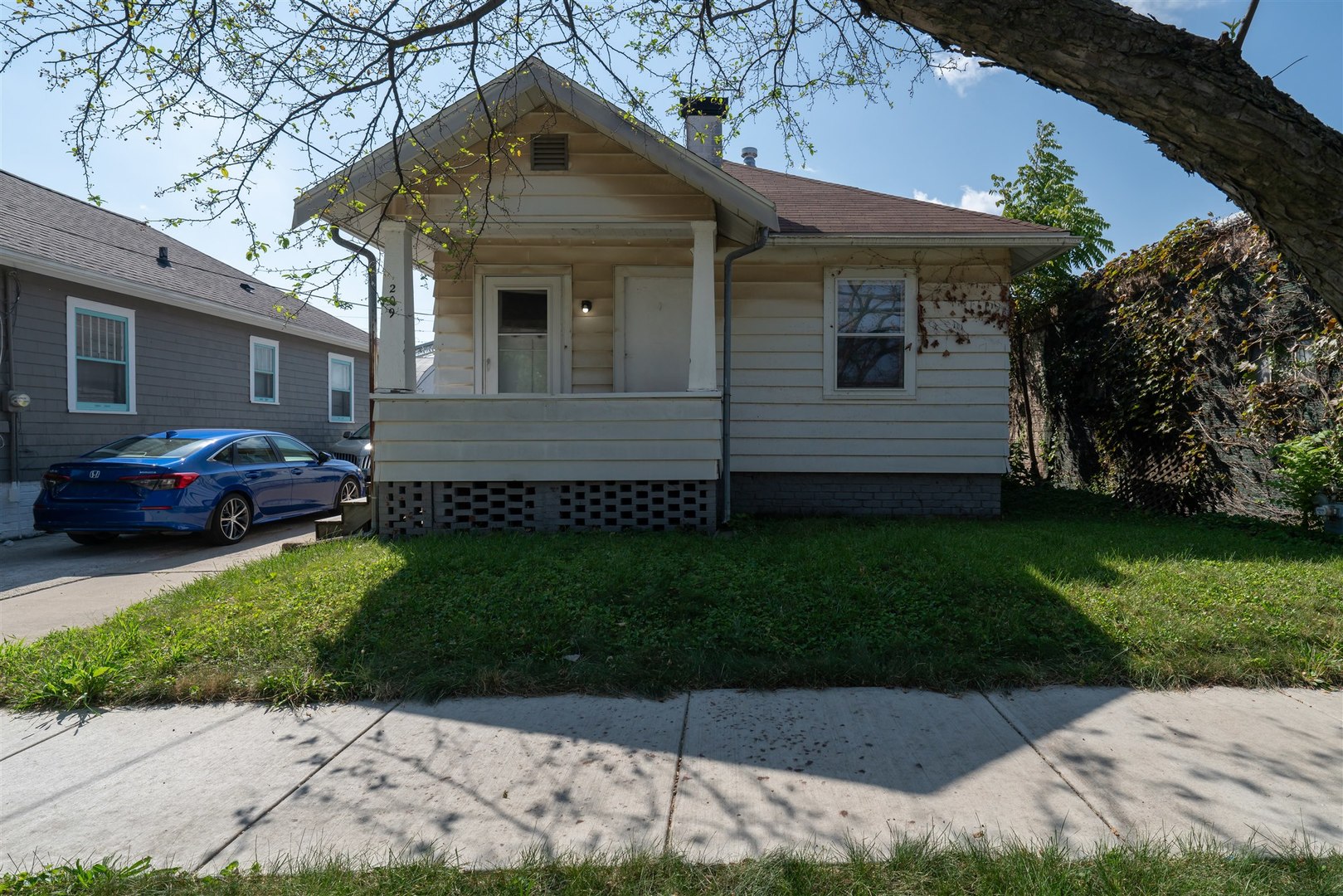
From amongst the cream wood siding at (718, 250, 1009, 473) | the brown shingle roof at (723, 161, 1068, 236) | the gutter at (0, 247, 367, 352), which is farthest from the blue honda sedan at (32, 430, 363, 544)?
the brown shingle roof at (723, 161, 1068, 236)

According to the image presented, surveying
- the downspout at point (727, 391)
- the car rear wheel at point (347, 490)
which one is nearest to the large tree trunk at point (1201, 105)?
the downspout at point (727, 391)

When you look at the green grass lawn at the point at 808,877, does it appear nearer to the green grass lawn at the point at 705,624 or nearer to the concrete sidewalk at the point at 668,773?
the concrete sidewalk at the point at 668,773

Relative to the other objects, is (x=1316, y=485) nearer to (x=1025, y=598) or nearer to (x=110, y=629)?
(x=1025, y=598)

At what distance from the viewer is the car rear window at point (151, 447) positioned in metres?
8.27

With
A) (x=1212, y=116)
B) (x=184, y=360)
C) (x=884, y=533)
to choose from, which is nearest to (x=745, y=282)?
(x=884, y=533)

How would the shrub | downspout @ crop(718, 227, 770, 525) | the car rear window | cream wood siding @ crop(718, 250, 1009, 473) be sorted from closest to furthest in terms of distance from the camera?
1. the shrub
2. downspout @ crop(718, 227, 770, 525)
3. the car rear window
4. cream wood siding @ crop(718, 250, 1009, 473)

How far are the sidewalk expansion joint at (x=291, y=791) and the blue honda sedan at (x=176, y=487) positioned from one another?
5.95m

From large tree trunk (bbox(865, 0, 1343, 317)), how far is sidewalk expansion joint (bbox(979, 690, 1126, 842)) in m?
2.02

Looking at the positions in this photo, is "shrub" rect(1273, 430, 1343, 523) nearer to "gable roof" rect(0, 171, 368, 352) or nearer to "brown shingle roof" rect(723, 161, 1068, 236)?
"brown shingle roof" rect(723, 161, 1068, 236)

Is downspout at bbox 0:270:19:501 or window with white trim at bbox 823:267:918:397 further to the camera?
downspout at bbox 0:270:19:501

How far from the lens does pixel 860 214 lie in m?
9.07

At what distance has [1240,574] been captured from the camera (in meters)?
5.37

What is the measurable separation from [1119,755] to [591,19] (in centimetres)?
525

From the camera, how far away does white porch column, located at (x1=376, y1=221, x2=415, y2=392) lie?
7109 mm
